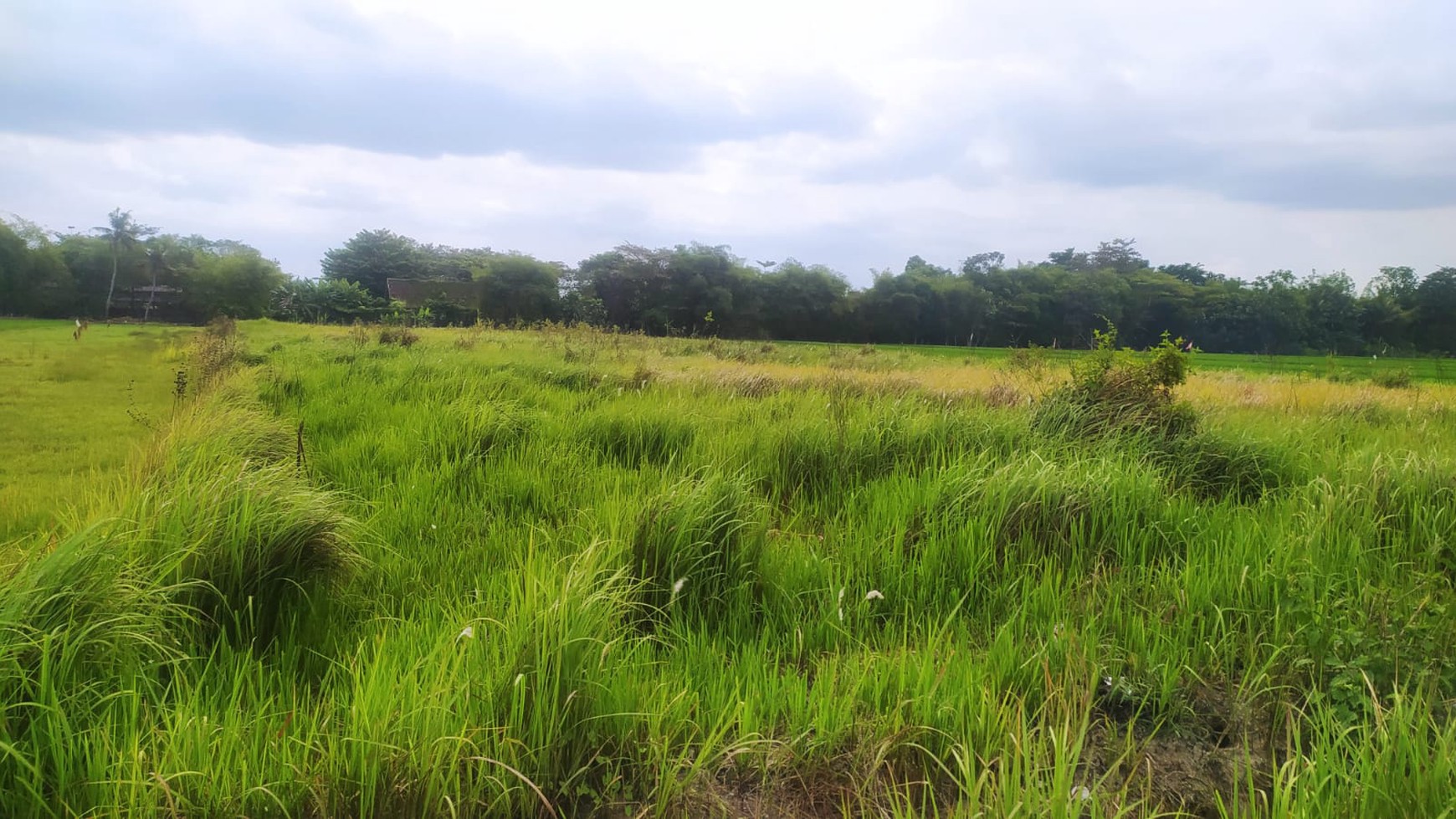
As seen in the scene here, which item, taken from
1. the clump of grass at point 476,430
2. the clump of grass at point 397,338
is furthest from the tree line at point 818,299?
the clump of grass at point 476,430

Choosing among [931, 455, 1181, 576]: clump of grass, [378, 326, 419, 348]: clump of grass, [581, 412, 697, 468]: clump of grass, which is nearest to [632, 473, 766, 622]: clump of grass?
[931, 455, 1181, 576]: clump of grass

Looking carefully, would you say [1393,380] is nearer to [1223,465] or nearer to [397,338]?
[1223,465]

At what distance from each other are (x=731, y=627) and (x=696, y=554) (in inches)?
13.9

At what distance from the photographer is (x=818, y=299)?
167 feet

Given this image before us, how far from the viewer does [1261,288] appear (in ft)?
152

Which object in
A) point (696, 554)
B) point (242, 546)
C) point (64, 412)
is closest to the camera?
point (242, 546)

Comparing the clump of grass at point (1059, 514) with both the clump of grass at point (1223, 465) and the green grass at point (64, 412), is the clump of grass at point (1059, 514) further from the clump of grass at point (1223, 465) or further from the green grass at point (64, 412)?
the green grass at point (64, 412)

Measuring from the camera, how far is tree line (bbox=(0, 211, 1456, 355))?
108 ft

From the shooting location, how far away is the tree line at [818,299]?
108 ft

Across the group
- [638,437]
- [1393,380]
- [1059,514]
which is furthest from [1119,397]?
[1393,380]

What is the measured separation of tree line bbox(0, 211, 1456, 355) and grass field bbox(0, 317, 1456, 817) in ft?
83.9

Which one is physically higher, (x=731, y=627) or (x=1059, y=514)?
(x=1059, y=514)

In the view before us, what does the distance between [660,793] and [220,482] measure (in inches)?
83.9

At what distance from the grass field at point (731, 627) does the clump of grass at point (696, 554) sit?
17mm
